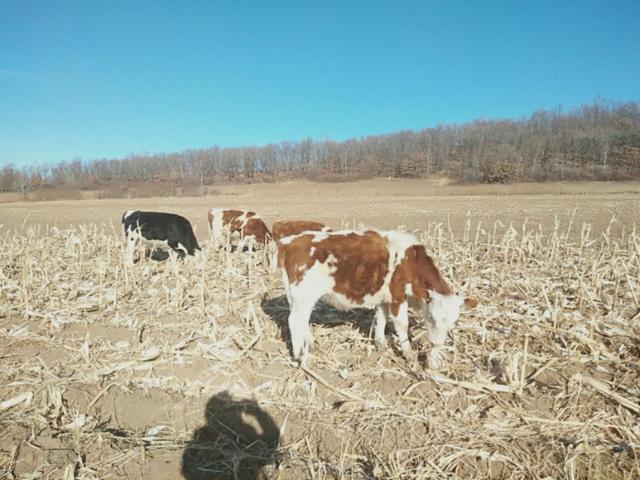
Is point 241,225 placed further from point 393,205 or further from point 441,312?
point 393,205

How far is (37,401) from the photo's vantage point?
16.2 feet

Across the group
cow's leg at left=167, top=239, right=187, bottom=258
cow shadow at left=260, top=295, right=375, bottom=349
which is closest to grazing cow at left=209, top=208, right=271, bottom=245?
cow's leg at left=167, top=239, right=187, bottom=258

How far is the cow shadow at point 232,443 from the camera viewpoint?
13.0ft

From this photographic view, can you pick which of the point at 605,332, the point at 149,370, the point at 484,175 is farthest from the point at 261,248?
the point at 484,175

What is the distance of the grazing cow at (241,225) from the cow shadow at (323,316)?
26.0ft

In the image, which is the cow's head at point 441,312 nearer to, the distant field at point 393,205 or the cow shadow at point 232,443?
the cow shadow at point 232,443

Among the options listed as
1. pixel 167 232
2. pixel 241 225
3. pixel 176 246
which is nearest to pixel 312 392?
pixel 176 246

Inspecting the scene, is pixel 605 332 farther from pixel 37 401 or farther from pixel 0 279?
pixel 0 279

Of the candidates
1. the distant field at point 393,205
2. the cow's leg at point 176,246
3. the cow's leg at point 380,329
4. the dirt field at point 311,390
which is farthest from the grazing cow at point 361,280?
the distant field at point 393,205

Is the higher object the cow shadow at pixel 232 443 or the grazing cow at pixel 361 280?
the grazing cow at pixel 361 280

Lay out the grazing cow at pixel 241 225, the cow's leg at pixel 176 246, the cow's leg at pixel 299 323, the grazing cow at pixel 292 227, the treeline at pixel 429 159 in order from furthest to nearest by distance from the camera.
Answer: the treeline at pixel 429 159, the grazing cow at pixel 241 225, the grazing cow at pixel 292 227, the cow's leg at pixel 176 246, the cow's leg at pixel 299 323

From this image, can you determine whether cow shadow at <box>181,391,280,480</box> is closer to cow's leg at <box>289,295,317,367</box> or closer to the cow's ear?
cow's leg at <box>289,295,317,367</box>

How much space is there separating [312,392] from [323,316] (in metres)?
2.70

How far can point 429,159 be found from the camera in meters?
108
